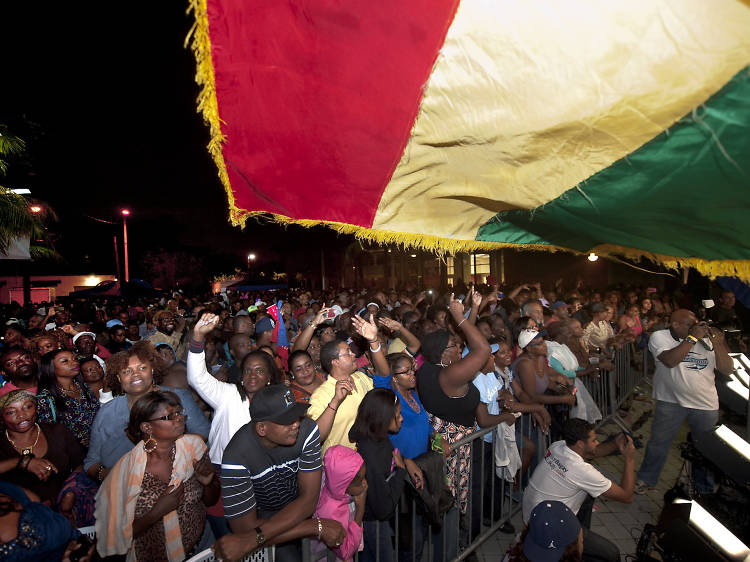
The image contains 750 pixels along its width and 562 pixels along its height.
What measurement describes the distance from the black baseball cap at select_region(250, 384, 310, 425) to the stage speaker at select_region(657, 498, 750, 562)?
9.81 feet

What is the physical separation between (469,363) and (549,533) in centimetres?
133

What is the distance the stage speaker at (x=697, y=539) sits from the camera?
303 centimetres

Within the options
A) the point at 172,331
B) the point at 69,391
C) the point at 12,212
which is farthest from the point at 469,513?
the point at 12,212

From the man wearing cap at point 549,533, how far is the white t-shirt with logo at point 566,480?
23.3 inches

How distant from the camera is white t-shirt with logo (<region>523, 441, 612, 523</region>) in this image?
3633 millimetres

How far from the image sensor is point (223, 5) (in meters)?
1.66

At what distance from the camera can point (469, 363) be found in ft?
12.1

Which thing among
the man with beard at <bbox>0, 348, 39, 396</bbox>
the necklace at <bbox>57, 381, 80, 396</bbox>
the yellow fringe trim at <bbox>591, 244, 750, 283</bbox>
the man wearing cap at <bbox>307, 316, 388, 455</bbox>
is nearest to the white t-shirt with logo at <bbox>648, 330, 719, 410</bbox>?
the yellow fringe trim at <bbox>591, 244, 750, 283</bbox>

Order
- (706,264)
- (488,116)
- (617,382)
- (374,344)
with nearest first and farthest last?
(488,116)
(706,264)
(374,344)
(617,382)

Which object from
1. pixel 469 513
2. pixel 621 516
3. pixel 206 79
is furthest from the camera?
pixel 621 516

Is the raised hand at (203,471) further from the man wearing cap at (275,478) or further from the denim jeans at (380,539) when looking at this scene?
the denim jeans at (380,539)

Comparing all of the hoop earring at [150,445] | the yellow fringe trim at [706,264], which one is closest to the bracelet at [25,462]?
the hoop earring at [150,445]

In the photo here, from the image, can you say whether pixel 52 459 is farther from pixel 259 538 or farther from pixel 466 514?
pixel 466 514

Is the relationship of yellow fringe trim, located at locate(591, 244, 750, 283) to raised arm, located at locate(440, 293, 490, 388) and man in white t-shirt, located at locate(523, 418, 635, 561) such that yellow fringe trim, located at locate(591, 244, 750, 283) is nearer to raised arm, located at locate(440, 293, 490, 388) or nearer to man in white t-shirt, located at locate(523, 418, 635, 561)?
raised arm, located at locate(440, 293, 490, 388)
